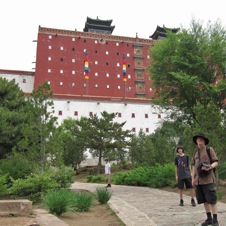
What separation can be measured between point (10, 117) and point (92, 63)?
53.7 m

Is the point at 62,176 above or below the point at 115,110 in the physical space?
below

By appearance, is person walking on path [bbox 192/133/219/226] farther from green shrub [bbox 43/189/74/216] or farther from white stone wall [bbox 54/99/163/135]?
white stone wall [bbox 54/99/163/135]

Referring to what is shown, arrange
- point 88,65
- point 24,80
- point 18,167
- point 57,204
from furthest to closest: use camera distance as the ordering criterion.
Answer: point 88,65, point 24,80, point 18,167, point 57,204

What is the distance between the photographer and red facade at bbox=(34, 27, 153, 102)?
65.7m

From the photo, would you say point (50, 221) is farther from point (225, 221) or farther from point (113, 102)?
point (113, 102)

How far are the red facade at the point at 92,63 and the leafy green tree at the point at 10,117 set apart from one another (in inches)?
1823

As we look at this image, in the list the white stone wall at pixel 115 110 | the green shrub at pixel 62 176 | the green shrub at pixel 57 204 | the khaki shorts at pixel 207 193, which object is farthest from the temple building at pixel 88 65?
the khaki shorts at pixel 207 193

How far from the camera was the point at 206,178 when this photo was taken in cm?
557

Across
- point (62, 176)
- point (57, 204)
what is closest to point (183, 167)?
point (57, 204)

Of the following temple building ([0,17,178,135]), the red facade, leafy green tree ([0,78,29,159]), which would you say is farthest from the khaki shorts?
the red facade

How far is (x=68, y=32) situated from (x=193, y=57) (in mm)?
58378

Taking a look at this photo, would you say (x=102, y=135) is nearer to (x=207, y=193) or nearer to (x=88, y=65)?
(x=207, y=193)

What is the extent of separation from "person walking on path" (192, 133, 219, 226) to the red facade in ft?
194

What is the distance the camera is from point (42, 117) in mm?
13430
